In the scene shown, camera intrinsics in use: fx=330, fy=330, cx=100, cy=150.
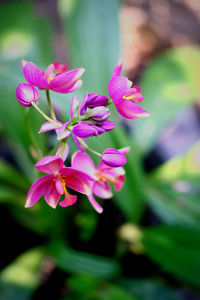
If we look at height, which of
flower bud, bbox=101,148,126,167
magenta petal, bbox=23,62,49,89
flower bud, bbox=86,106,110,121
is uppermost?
magenta petal, bbox=23,62,49,89

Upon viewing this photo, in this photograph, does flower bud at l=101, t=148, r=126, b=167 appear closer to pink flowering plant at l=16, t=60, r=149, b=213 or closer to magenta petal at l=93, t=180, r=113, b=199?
pink flowering plant at l=16, t=60, r=149, b=213

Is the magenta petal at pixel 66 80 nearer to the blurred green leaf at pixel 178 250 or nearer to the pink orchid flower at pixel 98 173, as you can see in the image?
the pink orchid flower at pixel 98 173

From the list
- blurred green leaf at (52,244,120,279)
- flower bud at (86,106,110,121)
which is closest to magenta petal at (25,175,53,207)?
flower bud at (86,106,110,121)

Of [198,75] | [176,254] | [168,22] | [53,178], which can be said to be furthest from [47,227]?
[168,22]

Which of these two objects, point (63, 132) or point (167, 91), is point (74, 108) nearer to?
point (63, 132)

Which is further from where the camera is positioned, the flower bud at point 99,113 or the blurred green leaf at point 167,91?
the blurred green leaf at point 167,91

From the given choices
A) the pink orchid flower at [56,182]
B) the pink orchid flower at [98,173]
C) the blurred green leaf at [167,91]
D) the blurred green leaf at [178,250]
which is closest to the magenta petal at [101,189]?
the pink orchid flower at [98,173]

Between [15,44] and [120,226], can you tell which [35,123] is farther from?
[120,226]

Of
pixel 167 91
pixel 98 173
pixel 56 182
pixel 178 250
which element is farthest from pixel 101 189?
pixel 167 91
